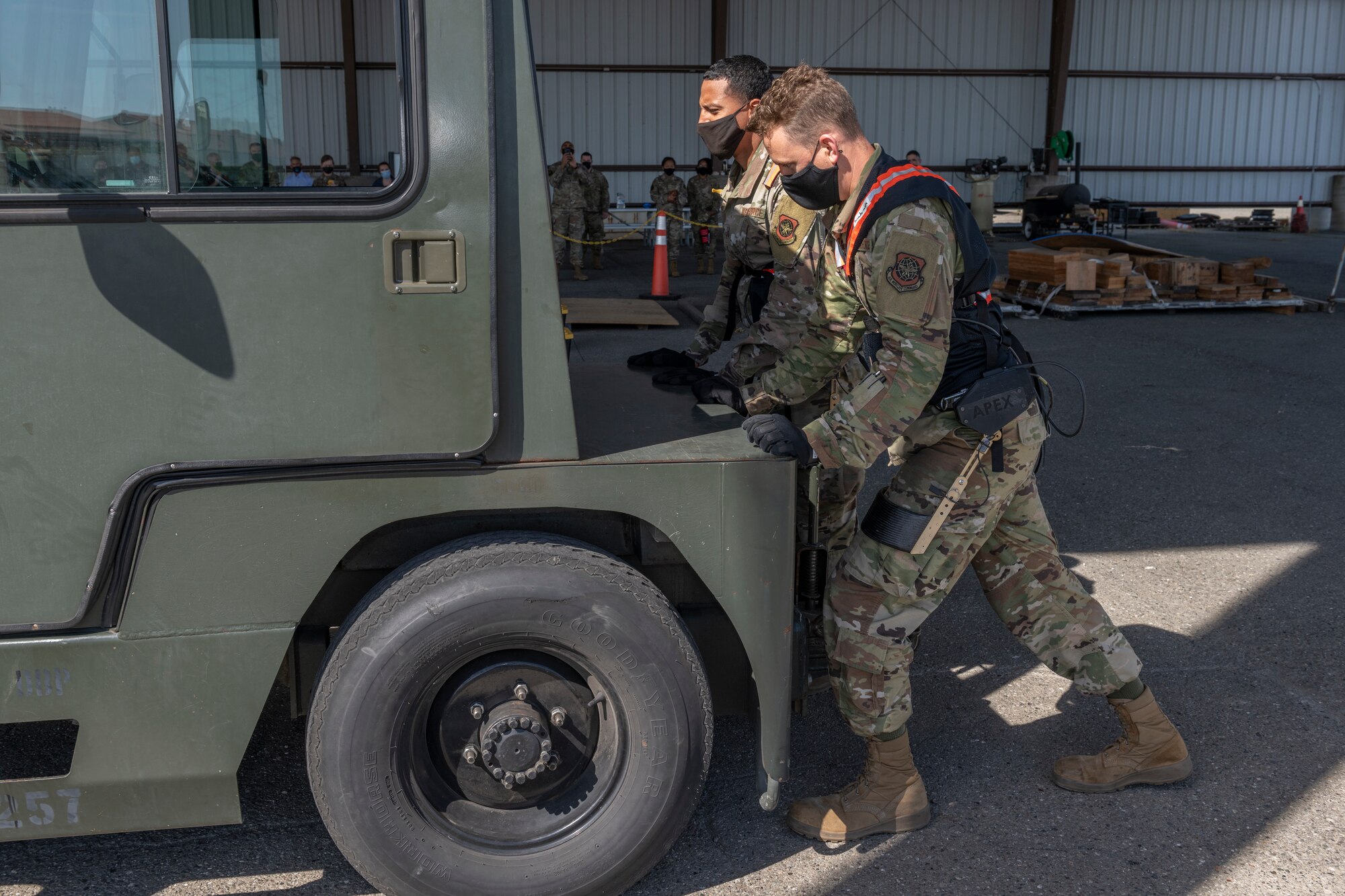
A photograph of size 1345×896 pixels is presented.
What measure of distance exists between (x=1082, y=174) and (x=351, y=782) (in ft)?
85.6

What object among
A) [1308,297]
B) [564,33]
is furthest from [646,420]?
[564,33]

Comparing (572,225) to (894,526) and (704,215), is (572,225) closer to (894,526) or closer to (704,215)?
(704,215)

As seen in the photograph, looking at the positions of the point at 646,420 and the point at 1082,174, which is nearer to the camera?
the point at 646,420

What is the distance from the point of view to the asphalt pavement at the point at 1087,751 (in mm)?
2771

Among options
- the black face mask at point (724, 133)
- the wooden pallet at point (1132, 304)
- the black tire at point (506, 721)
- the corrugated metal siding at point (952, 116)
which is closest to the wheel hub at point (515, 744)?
the black tire at point (506, 721)

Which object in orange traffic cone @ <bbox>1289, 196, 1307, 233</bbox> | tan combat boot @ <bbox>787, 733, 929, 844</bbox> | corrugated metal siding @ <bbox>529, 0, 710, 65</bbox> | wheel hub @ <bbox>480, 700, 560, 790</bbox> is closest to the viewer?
wheel hub @ <bbox>480, 700, 560, 790</bbox>

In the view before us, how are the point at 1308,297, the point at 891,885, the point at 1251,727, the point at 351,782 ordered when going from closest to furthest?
the point at 351,782
the point at 891,885
the point at 1251,727
the point at 1308,297

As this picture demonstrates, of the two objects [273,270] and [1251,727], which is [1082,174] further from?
[273,270]

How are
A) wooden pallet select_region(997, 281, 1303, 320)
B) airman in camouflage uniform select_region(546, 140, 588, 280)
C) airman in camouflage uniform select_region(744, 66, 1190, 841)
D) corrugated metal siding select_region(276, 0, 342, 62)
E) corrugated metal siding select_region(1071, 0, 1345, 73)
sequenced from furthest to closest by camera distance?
corrugated metal siding select_region(1071, 0, 1345, 73)
airman in camouflage uniform select_region(546, 140, 588, 280)
wooden pallet select_region(997, 281, 1303, 320)
airman in camouflage uniform select_region(744, 66, 1190, 841)
corrugated metal siding select_region(276, 0, 342, 62)

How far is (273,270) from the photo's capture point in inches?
84.3

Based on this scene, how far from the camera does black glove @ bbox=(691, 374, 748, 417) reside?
298 centimetres

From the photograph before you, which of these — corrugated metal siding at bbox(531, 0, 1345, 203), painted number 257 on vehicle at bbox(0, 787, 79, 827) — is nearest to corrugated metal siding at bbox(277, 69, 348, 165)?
painted number 257 on vehicle at bbox(0, 787, 79, 827)

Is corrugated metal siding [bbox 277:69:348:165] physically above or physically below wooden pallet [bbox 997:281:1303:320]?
above

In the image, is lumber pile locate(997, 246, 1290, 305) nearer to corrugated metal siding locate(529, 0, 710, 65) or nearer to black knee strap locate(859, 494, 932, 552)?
black knee strap locate(859, 494, 932, 552)
